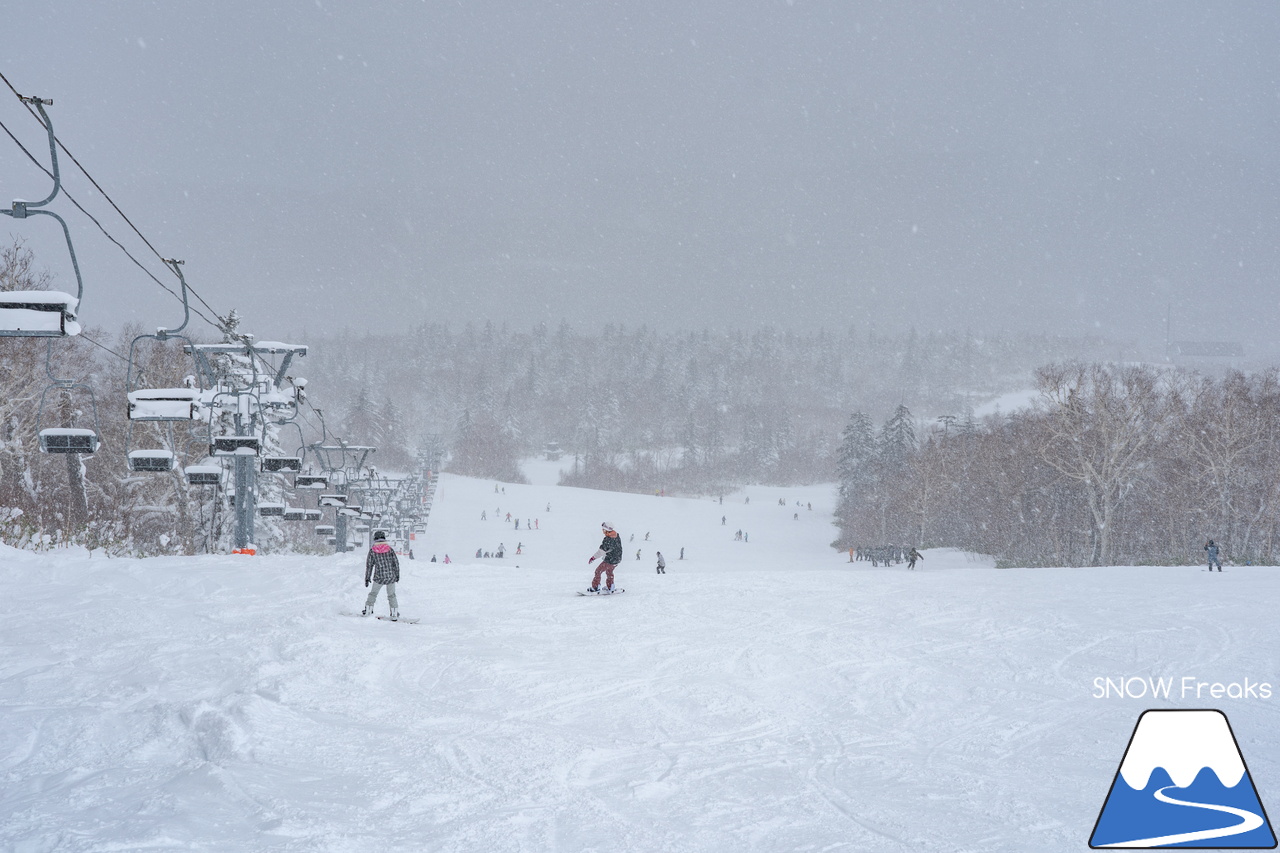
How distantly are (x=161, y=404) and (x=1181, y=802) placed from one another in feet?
41.5

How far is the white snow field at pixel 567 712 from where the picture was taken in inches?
176

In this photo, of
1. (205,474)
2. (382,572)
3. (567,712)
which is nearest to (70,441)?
(205,474)

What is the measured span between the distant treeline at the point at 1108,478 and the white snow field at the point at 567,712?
24381 millimetres

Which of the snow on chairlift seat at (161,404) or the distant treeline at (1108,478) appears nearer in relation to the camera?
the snow on chairlift seat at (161,404)

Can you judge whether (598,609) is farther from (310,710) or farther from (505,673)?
(310,710)

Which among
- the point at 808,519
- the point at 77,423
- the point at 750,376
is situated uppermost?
the point at 750,376

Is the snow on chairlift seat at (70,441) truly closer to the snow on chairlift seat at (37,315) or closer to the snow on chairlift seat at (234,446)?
the snow on chairlift seat at (234,446)

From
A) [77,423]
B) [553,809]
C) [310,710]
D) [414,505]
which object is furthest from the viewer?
[414,505]

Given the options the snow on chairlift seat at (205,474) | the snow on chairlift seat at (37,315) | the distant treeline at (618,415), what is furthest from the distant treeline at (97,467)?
the distant treeline at (618,415)

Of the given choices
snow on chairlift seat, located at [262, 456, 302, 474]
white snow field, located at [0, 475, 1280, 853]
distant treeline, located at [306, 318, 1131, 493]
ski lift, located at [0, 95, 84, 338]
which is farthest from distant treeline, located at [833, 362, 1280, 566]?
distant treeline, located at [306, 318, 1131, 493]

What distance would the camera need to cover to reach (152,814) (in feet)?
13.7

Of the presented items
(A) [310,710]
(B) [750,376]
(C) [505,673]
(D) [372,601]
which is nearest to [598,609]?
(D) [372,601]

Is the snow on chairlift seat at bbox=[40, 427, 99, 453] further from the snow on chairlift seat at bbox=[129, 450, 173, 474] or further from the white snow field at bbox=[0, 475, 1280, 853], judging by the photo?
the white snow field at bbox=[0, 475, 1280, 853]

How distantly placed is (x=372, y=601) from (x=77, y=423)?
29.2 m
